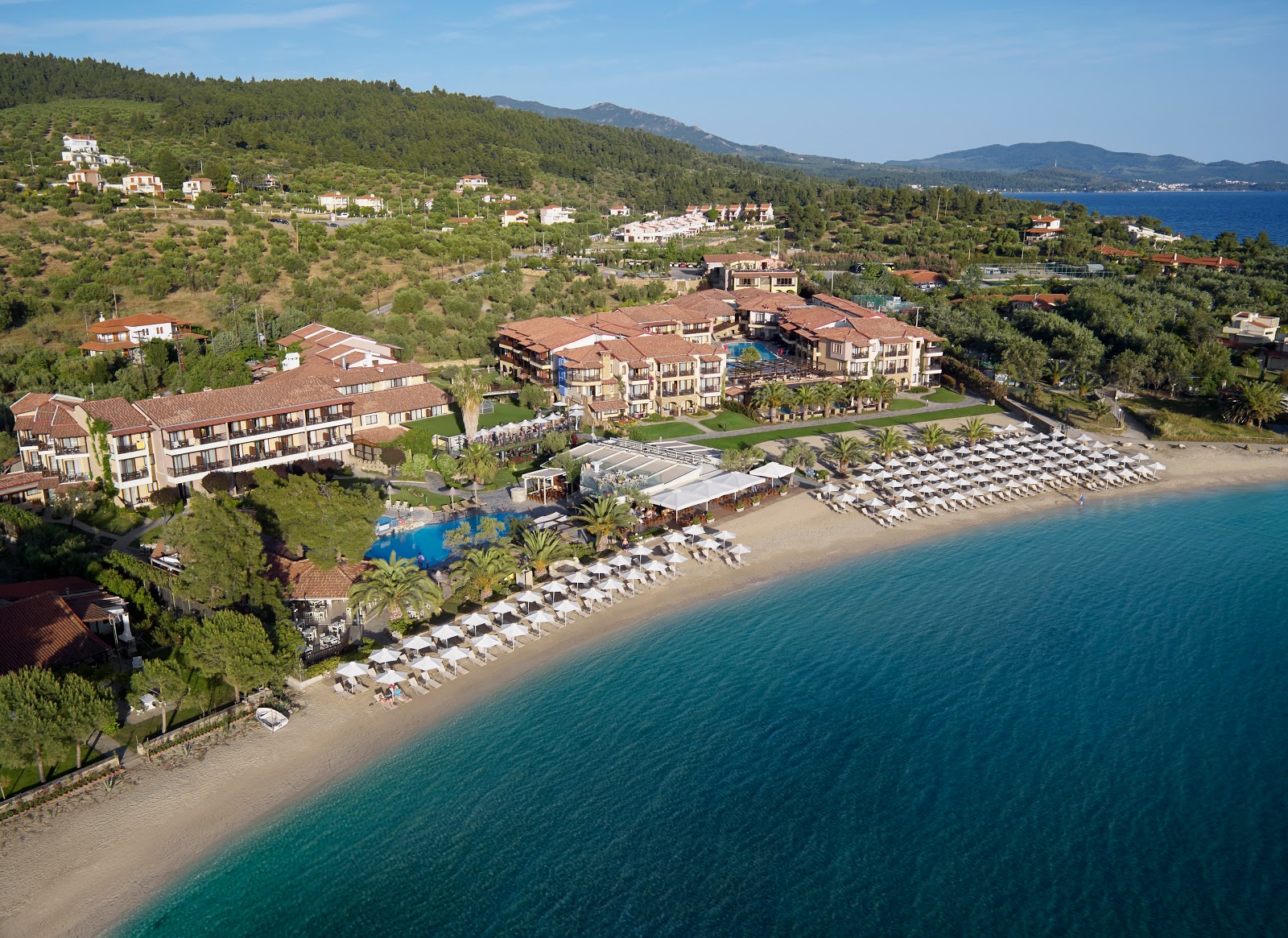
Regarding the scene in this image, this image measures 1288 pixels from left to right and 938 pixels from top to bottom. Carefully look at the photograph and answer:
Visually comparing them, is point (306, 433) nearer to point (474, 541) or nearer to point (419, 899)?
point (474, 541)

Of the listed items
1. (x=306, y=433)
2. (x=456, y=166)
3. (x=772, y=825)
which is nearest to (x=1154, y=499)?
(x=772, y=825)

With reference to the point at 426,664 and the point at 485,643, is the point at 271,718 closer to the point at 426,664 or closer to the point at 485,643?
the point at 426,664

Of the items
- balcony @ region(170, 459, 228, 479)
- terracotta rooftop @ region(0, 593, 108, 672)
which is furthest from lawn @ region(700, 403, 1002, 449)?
terracotta rooftop @ region(0, 593, 108, 672)

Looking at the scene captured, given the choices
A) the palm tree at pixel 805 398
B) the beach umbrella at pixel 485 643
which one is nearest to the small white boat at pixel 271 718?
the beach umbrella at pixel 485 643

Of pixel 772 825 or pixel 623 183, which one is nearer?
pixel 772 825

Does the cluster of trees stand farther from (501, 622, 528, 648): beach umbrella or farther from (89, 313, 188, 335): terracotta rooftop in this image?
(89, 313, 188, 335): terracotta rooftop

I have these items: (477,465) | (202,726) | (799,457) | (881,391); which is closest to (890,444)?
(799,457)
